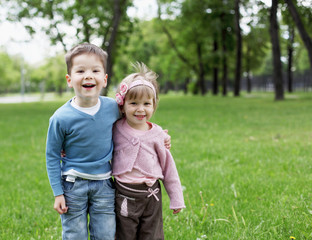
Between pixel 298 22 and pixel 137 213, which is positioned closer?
pixel 137 213

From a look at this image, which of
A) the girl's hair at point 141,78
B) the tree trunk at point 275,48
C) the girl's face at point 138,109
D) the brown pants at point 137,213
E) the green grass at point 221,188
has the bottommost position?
the green grass at point 221,188

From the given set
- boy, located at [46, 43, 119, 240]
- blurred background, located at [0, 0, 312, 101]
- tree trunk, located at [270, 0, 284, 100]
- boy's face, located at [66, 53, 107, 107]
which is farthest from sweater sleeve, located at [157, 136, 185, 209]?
tree trunk, located at [270, 0, 284, 100]

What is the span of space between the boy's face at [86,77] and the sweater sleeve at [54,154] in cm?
25

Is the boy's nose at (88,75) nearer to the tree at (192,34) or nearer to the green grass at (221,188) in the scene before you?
the green grass at (221,188)

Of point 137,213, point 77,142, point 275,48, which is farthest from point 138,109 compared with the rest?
point 275,48

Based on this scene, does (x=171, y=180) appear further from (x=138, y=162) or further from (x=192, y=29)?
(x=192, y=29)

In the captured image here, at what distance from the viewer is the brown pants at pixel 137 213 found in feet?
7.64

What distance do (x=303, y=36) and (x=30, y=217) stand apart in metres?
14.9

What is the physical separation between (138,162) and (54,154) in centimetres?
59

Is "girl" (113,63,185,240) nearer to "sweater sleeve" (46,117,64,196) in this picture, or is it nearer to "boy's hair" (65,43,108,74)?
"boy's hair" (65,43,108,74)

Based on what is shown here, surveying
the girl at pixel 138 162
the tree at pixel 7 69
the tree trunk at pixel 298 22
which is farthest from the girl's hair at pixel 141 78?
the tree at pixel 7 69

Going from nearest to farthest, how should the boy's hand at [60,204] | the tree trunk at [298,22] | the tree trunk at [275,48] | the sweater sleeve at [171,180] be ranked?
the boy's hand at [60,204] < the sweater sleeve at [171,180] < the tree trunk at [298,22] < the tree trunk at [275,48]

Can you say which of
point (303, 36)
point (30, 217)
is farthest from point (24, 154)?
point (303, 36)

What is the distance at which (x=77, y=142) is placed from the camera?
7.38 ft
